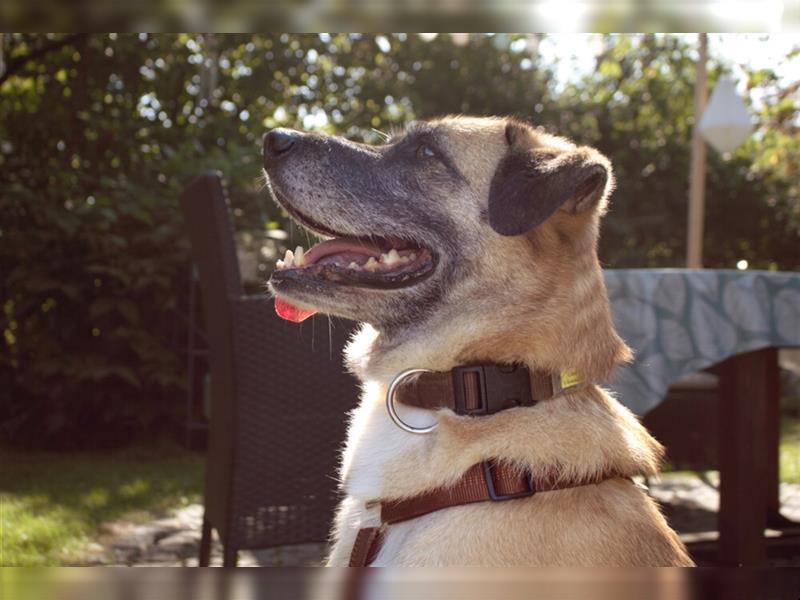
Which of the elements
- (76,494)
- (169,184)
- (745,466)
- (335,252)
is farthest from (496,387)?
(169,184)

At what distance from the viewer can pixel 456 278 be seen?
6.39 ft

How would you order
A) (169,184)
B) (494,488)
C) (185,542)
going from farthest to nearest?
(169,184)
(185,542)
(494,488)

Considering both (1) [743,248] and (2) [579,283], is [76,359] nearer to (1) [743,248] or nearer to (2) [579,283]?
(2) [579,283]

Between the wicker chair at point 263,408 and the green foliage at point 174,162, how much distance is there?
1300 millimetres

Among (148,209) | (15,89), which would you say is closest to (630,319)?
(148,209)

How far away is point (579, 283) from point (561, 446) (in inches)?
14.2

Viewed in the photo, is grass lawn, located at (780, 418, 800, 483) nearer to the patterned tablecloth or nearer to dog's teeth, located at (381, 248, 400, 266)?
the patterned tablecloth

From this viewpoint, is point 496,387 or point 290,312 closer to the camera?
point 496,387

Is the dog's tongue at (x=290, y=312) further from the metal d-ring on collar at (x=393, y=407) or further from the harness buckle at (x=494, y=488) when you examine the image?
the harness buckle at (x=494, y=488)

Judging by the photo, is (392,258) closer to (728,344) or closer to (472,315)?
(472,315)

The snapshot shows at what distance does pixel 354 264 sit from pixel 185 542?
210 cm

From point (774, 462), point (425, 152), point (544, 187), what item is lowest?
point (774, 462)

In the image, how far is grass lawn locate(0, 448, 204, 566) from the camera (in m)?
3.37

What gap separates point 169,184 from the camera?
5855 mm
